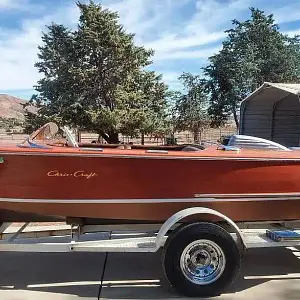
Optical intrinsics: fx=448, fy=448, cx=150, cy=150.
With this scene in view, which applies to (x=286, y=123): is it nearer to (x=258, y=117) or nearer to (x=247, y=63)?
(x=258, y=117)

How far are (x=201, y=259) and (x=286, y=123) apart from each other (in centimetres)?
1373

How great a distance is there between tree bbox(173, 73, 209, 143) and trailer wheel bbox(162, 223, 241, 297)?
2089 cm

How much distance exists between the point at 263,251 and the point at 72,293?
258 centimetres

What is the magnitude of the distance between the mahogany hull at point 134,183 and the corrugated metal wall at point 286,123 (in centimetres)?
1283

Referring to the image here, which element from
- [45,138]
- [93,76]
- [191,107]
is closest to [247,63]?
[191,107]

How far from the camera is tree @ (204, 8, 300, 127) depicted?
90.7 ft

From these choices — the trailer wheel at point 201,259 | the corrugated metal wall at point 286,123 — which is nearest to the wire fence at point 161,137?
the corrugated metal wall at point 286,123

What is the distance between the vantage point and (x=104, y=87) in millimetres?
22531

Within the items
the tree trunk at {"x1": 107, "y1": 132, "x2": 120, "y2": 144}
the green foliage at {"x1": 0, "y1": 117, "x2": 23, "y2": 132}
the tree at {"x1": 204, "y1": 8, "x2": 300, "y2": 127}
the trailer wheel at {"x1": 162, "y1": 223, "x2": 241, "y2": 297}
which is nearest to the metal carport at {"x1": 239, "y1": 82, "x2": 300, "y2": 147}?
the tree trunk at {"x1": 107, "y1": 132, "x2": 120, "y2": 144}

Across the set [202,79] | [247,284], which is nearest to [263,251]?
Answer: [247,284]

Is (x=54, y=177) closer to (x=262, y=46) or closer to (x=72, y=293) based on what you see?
(x=72, y=293)

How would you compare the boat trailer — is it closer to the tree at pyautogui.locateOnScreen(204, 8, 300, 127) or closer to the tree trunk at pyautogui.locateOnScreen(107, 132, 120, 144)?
the tree trunk at pyautogui.locateOnScreen(107, 132, 120, 144)

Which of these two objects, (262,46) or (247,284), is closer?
(247,284)

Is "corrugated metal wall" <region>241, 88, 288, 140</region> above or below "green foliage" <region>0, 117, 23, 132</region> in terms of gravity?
above
